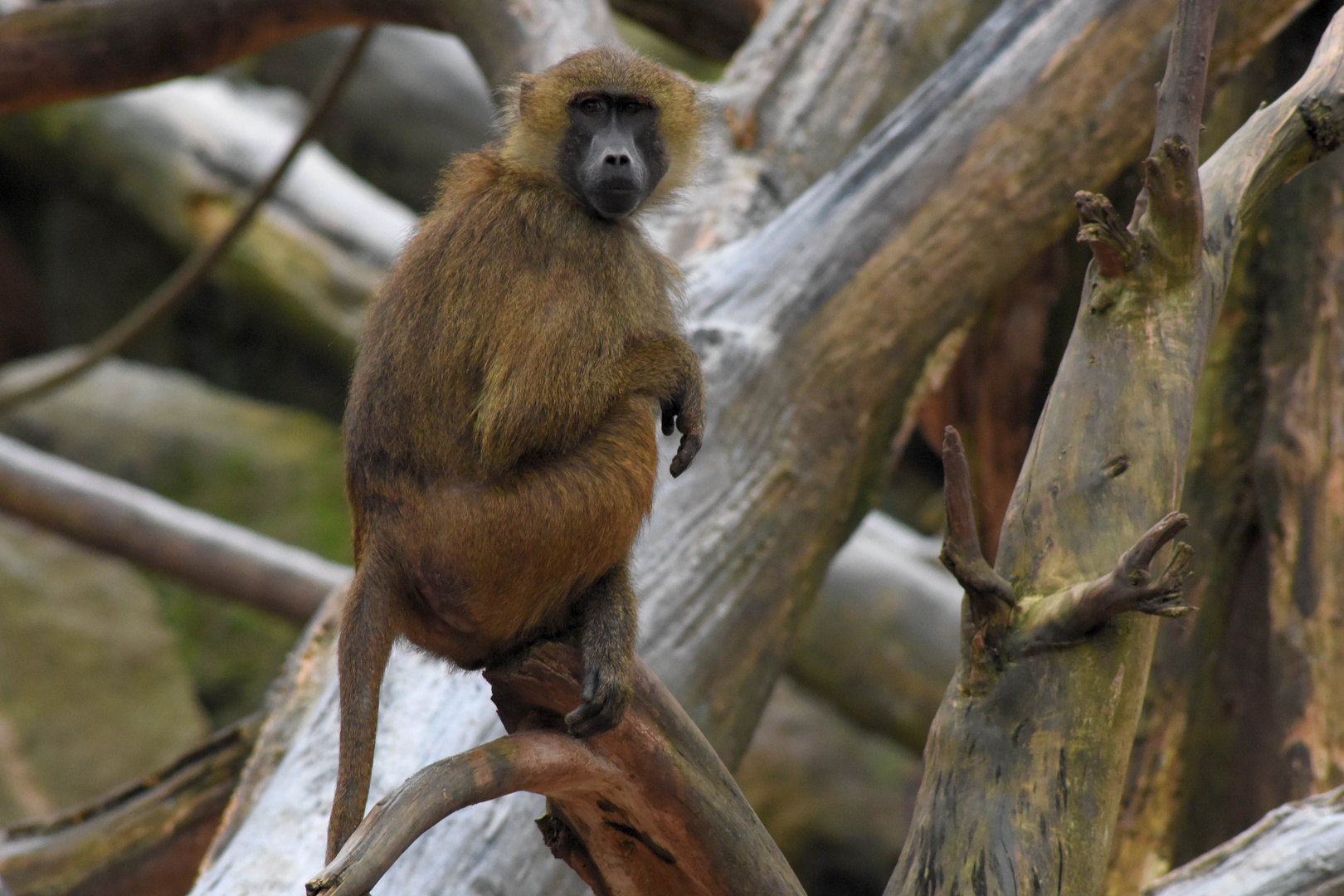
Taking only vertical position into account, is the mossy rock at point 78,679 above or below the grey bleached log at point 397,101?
below

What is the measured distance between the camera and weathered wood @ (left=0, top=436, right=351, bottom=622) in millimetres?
5176

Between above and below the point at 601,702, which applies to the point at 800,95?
above

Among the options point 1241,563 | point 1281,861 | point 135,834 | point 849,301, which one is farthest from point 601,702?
point 1241,563

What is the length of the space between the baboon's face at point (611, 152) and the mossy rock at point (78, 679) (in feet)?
19.1

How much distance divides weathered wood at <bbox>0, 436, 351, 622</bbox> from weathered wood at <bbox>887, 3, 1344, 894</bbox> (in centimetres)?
343

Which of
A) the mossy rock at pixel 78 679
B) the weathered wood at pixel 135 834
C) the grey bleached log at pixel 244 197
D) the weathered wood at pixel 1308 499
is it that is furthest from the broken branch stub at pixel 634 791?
the grey bleached log at pixel 244 197

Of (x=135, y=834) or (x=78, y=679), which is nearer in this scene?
(x=135, y=834)

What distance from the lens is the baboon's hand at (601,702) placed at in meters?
2.05

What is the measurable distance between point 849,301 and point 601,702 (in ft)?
5.59

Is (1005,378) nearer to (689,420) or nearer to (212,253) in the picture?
(689,420)

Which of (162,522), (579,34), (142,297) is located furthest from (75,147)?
(579,34)

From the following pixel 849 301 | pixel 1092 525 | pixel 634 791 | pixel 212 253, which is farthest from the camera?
pixel 212 253

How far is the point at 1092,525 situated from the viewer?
2289 mm

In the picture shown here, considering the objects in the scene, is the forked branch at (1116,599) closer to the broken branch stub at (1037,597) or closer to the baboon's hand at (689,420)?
the broken branch stub at (1037,597)
